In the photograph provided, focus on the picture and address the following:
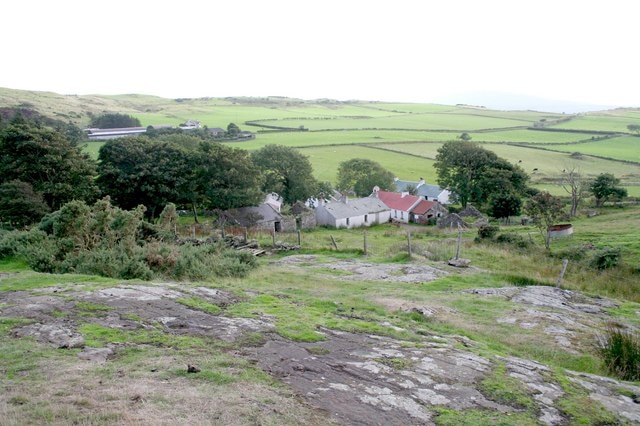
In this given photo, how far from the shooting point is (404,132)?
4702 inches

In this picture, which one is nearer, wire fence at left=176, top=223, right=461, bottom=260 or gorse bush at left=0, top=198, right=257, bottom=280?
gorse bush at left=0, top=198, right=257, bottom=280

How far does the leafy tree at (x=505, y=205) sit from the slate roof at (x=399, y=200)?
9751 mm

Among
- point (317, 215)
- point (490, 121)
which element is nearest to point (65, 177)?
point (317, 215)

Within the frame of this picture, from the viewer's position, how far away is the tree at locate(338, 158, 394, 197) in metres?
72.8

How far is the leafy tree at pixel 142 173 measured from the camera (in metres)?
46.5

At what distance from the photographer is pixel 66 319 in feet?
35.6

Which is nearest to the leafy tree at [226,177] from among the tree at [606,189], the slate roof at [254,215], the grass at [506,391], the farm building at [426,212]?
the slate roof at [254,215]

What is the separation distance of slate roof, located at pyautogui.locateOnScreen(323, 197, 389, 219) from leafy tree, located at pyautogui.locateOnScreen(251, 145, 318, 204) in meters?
7.09

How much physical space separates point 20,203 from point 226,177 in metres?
18.5

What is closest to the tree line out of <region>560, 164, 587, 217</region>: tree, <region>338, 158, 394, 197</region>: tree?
<region>338, 158, 394, 197</region>: tree

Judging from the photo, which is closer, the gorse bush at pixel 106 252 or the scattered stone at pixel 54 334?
the scattered stone at pixel 54 334

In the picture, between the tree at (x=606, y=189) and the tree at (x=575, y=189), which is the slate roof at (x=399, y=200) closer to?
the tree at (x=575, y=189)

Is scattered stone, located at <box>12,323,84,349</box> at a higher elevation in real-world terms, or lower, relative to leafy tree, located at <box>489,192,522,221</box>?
higher

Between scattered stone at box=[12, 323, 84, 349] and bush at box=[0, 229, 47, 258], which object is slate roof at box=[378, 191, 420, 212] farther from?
scattered stone at box=[12, 323, 84, 349]
